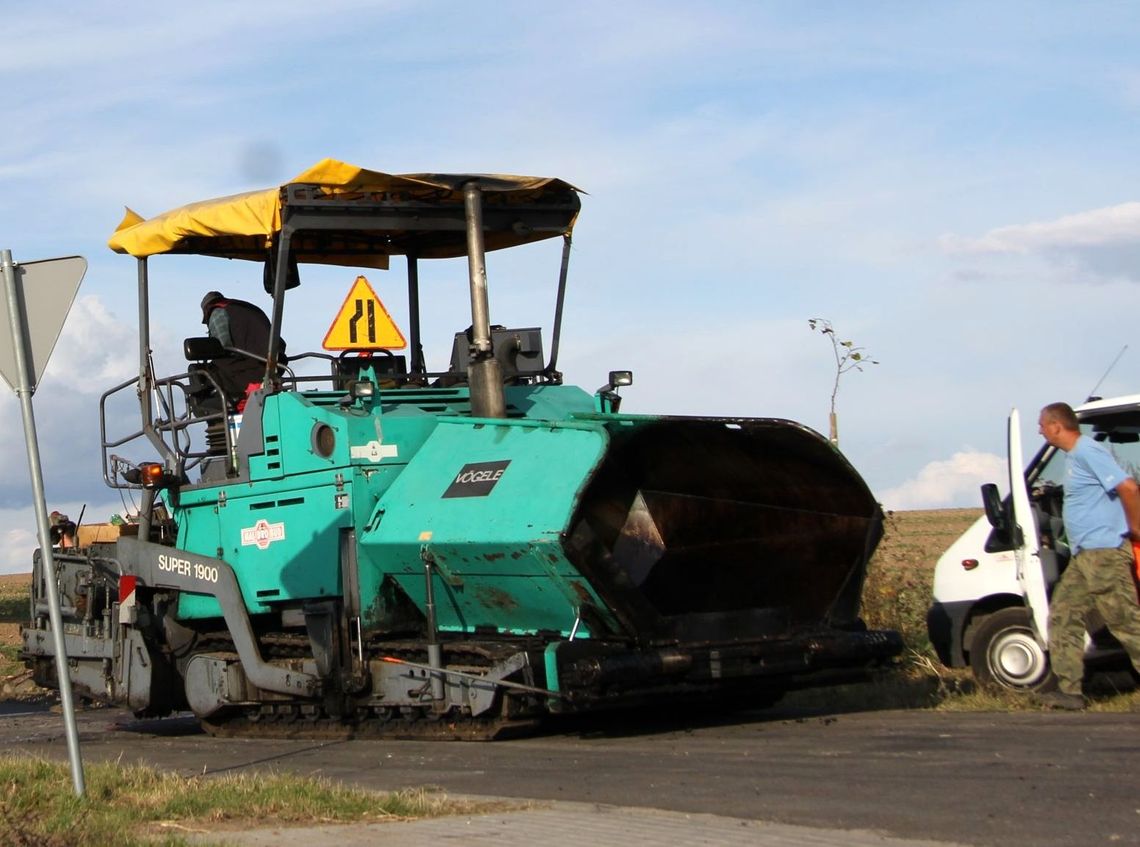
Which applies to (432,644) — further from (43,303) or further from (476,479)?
(43,303)

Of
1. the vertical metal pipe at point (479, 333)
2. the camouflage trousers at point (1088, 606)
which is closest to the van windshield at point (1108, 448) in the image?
the camouflage trousers at point (1088, 606)

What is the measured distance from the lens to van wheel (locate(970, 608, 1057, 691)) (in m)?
10.8

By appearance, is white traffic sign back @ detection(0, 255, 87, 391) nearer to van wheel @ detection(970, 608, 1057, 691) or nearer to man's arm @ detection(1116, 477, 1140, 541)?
man's arm @ detection(1116, 477, 1140, 541)

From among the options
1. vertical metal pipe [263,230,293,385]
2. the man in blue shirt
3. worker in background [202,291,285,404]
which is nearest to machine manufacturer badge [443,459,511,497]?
vertical metal pipe [263,230,293,385]

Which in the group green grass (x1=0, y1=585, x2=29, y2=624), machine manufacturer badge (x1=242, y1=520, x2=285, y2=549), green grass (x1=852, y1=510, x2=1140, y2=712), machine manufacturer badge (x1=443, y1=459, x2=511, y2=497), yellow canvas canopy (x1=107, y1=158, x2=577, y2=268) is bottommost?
green grass (x1=0, y1=585, x2=29, y2=624)

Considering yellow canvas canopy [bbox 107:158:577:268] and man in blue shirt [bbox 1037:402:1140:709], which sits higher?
yellow canvas canopy [bbox 107:158:577:268]

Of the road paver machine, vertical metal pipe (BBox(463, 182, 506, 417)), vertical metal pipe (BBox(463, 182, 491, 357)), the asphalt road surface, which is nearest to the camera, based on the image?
the asphalt road surface

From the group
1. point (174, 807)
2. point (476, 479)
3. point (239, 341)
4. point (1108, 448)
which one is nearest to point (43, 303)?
point (174, 807)

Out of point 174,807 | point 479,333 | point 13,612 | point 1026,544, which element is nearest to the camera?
point 174,807

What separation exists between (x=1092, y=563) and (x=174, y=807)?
5.44m

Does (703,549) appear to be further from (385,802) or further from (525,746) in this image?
(385,802)

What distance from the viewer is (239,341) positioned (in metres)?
12.2

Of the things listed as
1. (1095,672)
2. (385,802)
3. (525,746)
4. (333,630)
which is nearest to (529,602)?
(525,746)

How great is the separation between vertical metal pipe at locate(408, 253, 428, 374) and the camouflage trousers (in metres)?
5.00
